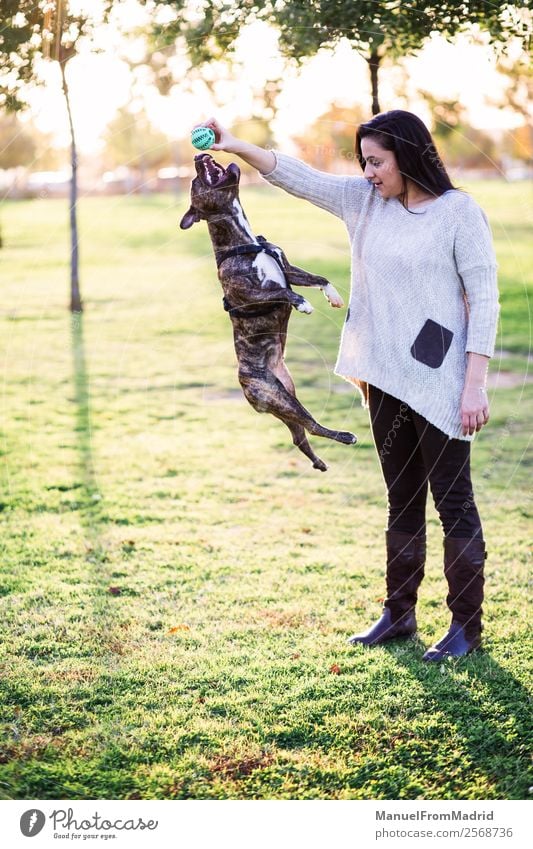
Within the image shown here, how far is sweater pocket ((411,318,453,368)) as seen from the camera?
13.5ft

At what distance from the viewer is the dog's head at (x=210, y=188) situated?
357 centimetres

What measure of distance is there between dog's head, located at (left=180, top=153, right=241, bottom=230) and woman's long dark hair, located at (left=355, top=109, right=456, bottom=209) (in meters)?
0.67

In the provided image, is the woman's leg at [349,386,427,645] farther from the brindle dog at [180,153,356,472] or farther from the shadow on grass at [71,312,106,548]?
the shadow on grass at [71,312,106,548]

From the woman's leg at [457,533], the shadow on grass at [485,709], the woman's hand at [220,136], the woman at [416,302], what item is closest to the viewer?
the woman's hand at [220,136]

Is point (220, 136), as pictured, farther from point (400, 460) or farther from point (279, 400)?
point (400, 460)

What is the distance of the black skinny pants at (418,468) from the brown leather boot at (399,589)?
0.07m

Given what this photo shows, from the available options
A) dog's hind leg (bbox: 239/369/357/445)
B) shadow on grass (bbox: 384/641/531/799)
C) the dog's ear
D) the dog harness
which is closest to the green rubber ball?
the dog's ear

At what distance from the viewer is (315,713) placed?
13.7 feet

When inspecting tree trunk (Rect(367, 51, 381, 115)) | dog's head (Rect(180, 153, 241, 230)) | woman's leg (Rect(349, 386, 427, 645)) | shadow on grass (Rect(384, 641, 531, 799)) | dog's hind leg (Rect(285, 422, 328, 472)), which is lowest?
shadow on grass (Rect(384, 641, 531, 799))

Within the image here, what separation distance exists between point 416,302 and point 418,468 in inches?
37.2

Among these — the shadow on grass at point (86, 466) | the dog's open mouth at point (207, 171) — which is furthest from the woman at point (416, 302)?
the shadow on grass at point (86, 466)

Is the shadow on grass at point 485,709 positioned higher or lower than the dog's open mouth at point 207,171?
lower

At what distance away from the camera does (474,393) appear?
4.05 meters

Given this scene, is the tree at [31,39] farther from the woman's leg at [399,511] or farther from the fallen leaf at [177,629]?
the fallen leaf at [177,629]
